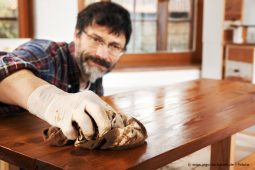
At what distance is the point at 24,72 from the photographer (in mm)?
886

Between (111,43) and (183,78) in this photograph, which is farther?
(183,78)

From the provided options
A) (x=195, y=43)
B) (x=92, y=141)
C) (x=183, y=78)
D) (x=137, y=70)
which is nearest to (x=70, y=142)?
(x=92, y=141)

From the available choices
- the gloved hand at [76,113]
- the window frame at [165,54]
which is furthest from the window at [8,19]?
the gloved hand at [76,113]

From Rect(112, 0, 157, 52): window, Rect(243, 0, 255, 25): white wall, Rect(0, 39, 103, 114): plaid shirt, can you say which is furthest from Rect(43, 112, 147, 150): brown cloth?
Rect(243, 0, 255, 25): white wall

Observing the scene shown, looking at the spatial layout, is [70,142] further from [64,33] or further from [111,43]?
[64,33]

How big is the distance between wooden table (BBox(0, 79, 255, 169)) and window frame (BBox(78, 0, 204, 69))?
1.43m

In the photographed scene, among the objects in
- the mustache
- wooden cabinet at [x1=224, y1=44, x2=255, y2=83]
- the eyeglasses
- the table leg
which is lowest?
the table leg

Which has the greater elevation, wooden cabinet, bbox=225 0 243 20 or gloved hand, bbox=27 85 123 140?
wooden cabinet, bbox=225 0 243 20

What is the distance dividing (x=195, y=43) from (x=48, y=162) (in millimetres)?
2734

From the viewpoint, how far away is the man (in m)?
0.69

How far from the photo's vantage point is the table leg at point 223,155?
1.24 metres

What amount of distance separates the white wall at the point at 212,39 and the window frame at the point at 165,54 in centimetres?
11

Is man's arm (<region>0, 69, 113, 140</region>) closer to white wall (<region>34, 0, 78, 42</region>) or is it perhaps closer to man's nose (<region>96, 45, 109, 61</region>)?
man's nose (<region>96, 45, 109, 61</region>)

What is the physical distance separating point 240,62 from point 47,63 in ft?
6.93
